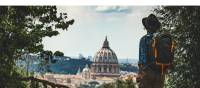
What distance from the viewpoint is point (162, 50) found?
4188mm

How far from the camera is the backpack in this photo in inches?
164

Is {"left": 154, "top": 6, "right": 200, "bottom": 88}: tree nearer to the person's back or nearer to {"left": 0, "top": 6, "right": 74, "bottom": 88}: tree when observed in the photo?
{"left": 0, "top": 6, "right": 74, "bottom": 88}: tree

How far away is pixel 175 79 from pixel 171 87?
0.73m

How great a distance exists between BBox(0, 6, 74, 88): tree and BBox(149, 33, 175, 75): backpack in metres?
4.79

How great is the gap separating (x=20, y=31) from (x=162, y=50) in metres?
8.92

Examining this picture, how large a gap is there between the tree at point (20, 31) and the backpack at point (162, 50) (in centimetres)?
479

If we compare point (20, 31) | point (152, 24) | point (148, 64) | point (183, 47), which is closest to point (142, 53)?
point (148, 64)

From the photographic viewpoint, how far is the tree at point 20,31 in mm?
10359

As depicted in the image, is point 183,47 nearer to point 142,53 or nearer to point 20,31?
point 20,31

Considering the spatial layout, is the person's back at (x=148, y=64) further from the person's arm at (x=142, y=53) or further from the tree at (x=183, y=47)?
the tree at (x=183, y=47)

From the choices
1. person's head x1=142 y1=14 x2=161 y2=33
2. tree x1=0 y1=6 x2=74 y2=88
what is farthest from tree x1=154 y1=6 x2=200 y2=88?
person's head x1=142 y1=14 x2=161 y2=33
